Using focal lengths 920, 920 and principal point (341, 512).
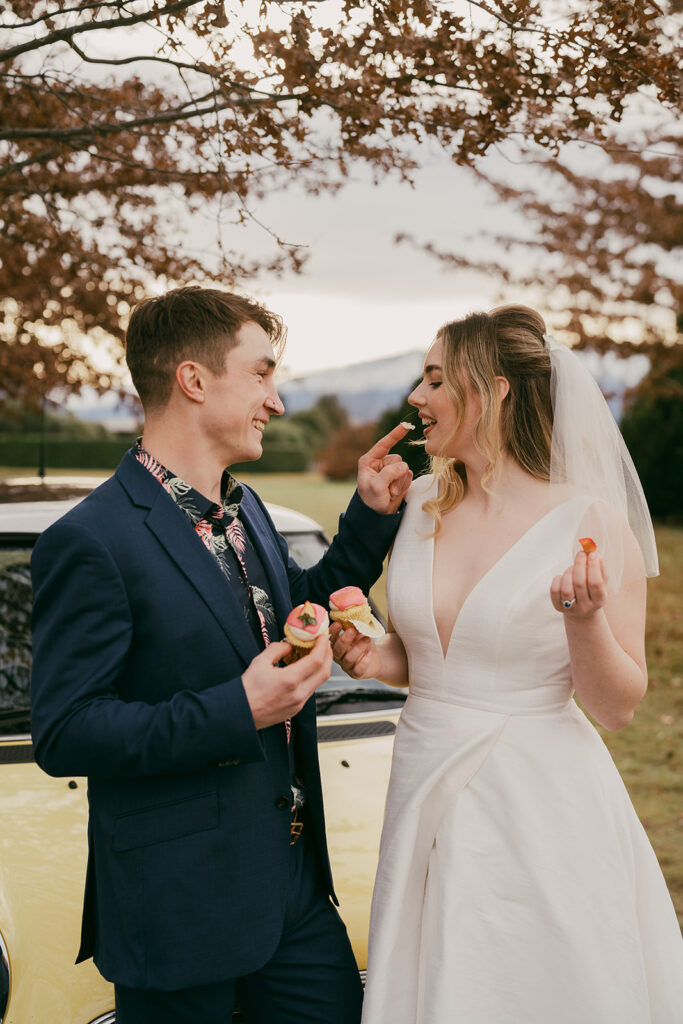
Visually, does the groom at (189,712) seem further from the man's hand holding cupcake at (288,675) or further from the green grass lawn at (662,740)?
the green grass lawn at (662,740)

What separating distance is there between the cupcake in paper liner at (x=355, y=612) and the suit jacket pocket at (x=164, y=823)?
1.80 ft

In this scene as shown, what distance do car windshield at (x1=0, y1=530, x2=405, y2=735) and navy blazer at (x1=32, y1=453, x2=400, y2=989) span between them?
1.09 meters

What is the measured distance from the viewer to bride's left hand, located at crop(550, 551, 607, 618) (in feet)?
6.82

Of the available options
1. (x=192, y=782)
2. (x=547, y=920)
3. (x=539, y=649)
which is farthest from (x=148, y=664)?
(x=547, y=920)

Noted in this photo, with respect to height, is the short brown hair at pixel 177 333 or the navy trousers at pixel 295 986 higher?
the short brown hair at pixel 177 333

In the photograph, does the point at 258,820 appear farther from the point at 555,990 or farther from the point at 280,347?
the point at 280,347

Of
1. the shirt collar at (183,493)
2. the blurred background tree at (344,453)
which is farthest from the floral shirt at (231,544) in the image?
the blurred background tree at (344,453)

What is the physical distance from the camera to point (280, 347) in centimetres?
263

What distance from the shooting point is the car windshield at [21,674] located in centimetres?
316

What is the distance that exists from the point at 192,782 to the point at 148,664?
0.94ft

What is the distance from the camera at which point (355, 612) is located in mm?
2344

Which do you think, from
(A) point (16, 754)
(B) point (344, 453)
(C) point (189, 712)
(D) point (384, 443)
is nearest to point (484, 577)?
(D) point (384, 443)

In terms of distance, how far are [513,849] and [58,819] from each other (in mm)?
1345

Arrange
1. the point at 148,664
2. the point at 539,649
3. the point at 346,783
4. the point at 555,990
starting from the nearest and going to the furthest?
the point at 148,664 < the point at 555,990 < the point at 539,649 < the point at 346,783
